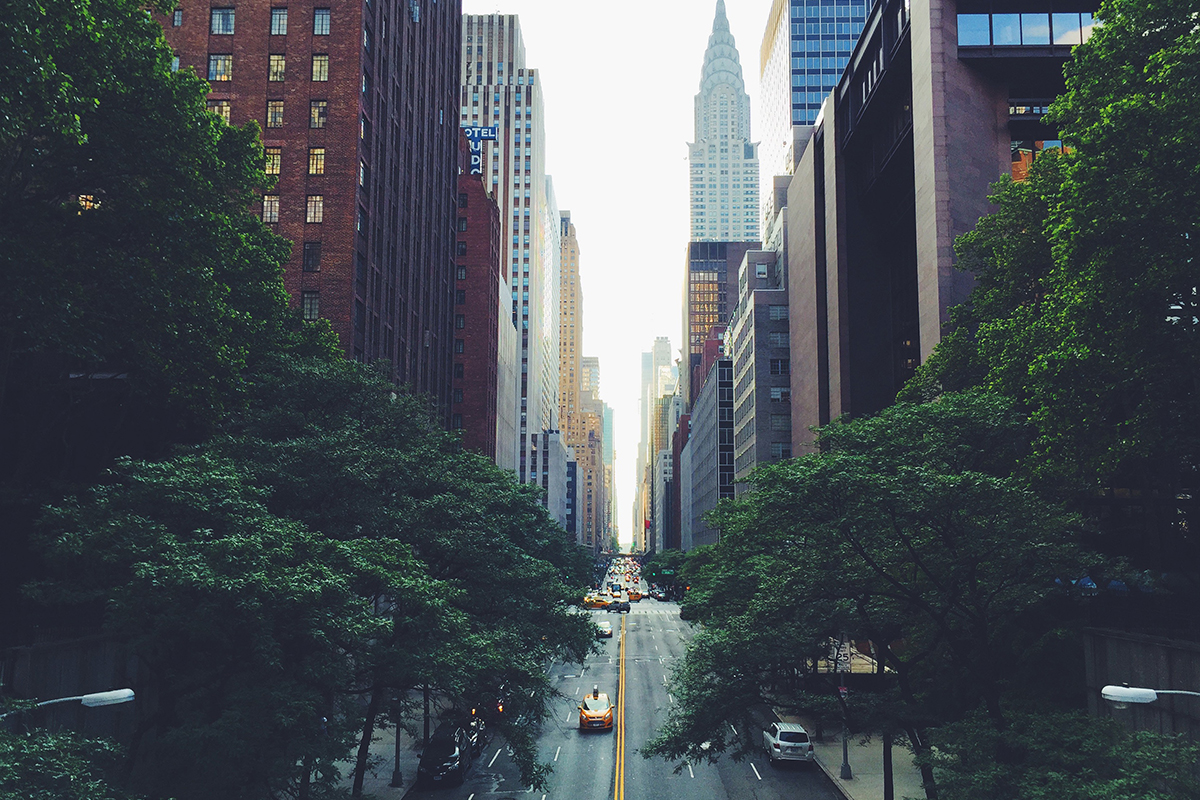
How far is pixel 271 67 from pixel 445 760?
45072 millimetres

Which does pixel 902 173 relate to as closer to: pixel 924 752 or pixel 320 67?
pixel 320 67

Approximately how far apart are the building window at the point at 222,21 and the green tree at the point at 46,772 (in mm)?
54190

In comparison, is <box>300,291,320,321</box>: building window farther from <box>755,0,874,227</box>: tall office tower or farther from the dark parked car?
<box>755,0,874,227</box>: tall office tower

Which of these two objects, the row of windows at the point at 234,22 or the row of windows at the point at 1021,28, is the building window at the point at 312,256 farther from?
the row of windows at the point at 1021,28

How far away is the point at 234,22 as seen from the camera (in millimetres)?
59531

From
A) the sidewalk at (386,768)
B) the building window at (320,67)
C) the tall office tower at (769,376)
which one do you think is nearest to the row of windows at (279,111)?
the building window at (320,67)

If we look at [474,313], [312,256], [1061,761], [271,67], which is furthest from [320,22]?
[1061,761]

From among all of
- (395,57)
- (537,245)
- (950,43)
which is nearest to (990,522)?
(950,43)

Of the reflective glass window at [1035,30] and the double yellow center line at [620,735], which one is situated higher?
the reflective glass window at [1035,30]

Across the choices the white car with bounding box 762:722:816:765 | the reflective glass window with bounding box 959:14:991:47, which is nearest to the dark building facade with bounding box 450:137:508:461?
the reflective glass window with bounding box 959:14:991:47

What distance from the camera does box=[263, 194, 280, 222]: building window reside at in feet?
189

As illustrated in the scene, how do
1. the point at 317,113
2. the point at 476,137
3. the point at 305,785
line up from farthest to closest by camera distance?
the point at 476,137
the point at 317,113
the point at 305,785

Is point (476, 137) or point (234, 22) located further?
point (476, 137)

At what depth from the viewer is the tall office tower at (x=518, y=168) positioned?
17912cm
